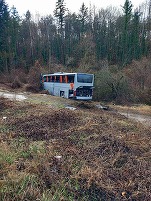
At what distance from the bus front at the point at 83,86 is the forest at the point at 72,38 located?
1549cm

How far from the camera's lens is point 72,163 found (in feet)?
15.5

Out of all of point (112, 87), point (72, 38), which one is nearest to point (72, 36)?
point (72, 38)

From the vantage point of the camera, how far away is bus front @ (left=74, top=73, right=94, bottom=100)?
20469 mm

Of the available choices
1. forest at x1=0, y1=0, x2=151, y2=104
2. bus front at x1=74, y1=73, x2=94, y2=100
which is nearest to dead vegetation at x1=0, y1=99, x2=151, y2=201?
bus front at x1=74, y1=73, x2=94, y2=100

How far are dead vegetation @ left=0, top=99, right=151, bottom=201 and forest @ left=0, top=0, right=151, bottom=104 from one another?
2990cm

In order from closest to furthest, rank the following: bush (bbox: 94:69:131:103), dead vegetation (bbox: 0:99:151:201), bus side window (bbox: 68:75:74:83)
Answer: dead vegetation (bbox: 0:99:151:201), bus side window (bbox: 68:75:74:83), bush (bbox: 94:69:131:103)

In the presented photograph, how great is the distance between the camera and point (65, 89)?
2192cm

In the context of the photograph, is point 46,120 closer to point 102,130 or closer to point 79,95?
point 102,130

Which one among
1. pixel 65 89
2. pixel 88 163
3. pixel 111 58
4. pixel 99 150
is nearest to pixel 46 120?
pixel 99 150

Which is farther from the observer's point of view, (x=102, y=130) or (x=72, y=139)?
(x=102, y=130)

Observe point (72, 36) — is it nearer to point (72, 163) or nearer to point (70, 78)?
point (70, 78)

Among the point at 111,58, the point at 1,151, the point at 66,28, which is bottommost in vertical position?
the point at 1,151

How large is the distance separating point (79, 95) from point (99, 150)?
15.6 meters

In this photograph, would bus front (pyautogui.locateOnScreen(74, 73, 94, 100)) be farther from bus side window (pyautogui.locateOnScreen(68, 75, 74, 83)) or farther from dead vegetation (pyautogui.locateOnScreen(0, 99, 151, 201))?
dead vegetation (pyautogui.locateOnScreen(0, 99, 151, 201))
